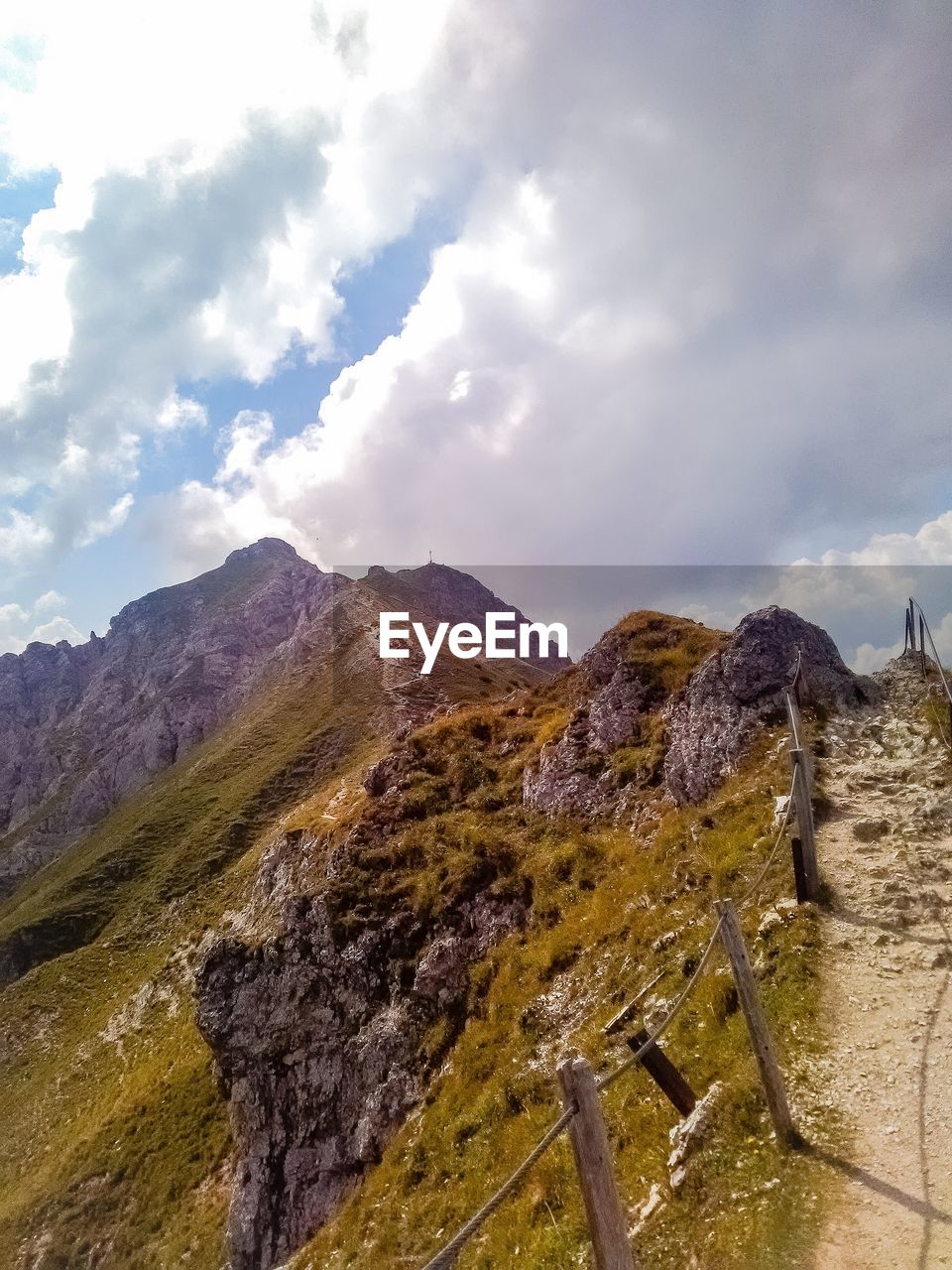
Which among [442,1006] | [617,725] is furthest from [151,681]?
[442,1006]

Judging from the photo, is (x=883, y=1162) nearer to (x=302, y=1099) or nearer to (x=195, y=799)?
(x=302, y=1099)

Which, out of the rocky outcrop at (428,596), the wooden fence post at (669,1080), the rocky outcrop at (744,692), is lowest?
the wooden fence post at (669,1080)

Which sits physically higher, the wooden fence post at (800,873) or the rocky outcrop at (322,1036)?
the wooden fence post at (800,873)

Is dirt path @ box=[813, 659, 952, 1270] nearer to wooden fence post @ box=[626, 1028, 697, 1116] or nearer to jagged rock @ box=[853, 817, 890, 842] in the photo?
jagged rock @ box=[853, 817, 890, 842]

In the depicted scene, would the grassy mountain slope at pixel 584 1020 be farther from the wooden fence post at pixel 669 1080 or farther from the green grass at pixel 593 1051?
the wooden fence post at pixel 669 1080

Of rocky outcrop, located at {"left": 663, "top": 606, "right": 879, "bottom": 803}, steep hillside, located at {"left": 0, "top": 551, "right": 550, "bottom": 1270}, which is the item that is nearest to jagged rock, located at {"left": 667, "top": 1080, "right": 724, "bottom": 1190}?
rocky outcrop, located at {"left": 663, "top": 606, "right": 879, "bottom": 803}

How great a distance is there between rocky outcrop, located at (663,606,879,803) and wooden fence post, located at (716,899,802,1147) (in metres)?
15.0

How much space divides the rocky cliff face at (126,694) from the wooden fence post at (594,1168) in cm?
13234

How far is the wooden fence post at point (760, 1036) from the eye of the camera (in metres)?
10.7

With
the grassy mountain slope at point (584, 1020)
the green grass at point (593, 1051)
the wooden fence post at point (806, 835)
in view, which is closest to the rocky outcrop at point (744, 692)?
the grassy mountain slope at point (584, 1020)

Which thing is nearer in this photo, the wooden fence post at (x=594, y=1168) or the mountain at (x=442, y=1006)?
the wooden fence post at (x=594, y=1168)

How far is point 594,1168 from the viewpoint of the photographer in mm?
7777

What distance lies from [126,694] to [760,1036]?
18100cm

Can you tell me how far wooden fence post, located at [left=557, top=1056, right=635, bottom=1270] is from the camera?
7.63 meters
